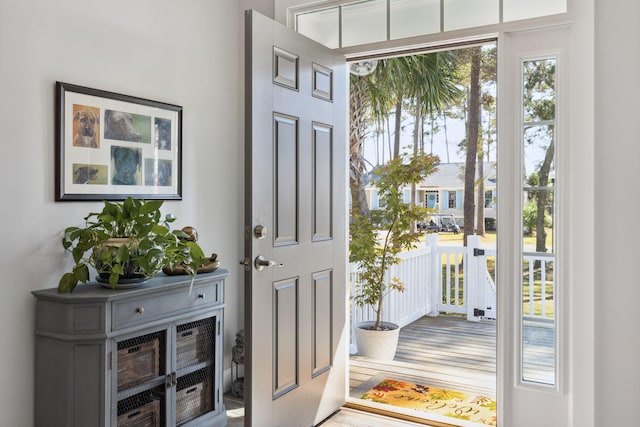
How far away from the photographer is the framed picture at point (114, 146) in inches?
91.9

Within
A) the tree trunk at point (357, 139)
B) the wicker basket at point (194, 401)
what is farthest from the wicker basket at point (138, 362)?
the tree trunk at point (357, 139)

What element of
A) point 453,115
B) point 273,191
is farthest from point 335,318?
point 453,115

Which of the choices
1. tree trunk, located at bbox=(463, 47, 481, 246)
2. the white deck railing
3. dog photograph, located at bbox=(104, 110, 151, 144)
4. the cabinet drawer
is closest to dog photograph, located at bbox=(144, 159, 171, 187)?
dog photograph, located at bbox=(104, 110, 151, 144)

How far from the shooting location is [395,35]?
2.92 m

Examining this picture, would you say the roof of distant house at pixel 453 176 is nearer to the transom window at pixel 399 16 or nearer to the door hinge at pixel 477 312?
the door hinge at pixel 477 312

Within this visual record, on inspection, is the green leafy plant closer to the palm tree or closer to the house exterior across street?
the palm tree

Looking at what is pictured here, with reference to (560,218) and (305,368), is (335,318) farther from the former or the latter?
(560,218)

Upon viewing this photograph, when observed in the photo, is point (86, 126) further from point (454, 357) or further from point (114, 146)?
point (454, 357)

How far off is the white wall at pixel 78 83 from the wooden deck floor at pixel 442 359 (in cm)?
132

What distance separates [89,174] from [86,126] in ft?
0.75

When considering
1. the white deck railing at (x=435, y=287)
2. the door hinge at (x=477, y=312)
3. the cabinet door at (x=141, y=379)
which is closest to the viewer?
the cabinet door at (x=141, y=379)

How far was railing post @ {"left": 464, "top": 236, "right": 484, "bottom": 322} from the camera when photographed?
17.7 feet

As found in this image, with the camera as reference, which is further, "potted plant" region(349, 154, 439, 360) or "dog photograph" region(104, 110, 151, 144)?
"potted plant" region(349, 154, 439, 360)

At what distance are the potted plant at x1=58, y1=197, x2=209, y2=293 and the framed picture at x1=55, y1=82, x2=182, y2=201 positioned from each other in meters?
0.24
